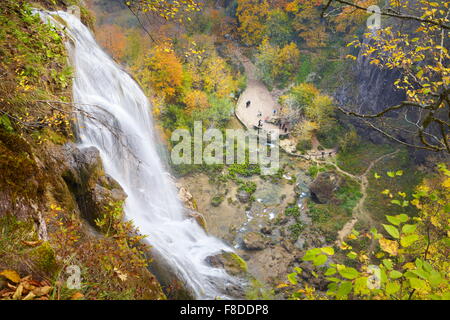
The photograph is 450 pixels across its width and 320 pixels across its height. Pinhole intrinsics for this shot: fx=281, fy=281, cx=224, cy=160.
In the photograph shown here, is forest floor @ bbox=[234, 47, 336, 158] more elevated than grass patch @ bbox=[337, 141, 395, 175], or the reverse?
forest floor @ bbox=[234, 47, 336, 158]

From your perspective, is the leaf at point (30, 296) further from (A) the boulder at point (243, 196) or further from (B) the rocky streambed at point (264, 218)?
(A) the boulder at point (243, 196)

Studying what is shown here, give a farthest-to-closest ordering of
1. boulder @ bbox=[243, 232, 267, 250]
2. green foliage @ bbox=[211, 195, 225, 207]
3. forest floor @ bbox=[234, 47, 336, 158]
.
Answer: forest floor @ bbox=[234, 47, 336, 158] → green foliage @ bbox=[211, 195, 225, 207] → boulder @ bbox=[243, 232, 267, 250]

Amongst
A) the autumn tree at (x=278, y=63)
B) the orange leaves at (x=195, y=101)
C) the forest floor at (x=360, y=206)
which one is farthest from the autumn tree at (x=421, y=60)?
the orange leaves at (x=195, y=101)

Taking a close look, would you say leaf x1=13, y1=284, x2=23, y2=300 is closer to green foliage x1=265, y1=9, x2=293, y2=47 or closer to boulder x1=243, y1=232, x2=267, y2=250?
boulder x1=243, y1=232, x2=267, y2=250

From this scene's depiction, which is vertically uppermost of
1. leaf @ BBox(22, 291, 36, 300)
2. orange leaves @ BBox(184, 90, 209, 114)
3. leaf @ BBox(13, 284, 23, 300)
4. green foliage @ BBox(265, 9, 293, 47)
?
green foliage @ BBox(265, 9, 293, 47)

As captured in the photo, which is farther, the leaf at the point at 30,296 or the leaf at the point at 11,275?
the leaf at the point at 11,275

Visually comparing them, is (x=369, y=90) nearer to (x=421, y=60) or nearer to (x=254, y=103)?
(x=254, y=103)

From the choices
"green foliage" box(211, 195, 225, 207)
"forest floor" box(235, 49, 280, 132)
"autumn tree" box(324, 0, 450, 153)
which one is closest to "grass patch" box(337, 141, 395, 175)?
"autumn tree" box(324, 0, 450, 153)
